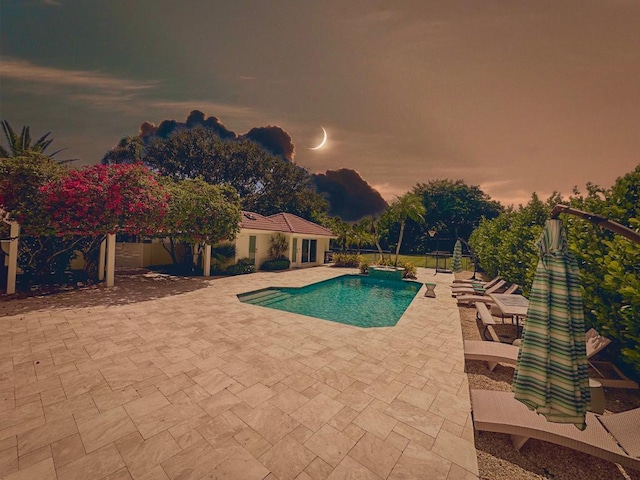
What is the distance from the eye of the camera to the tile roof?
19.4 metres

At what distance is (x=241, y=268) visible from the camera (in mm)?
17641

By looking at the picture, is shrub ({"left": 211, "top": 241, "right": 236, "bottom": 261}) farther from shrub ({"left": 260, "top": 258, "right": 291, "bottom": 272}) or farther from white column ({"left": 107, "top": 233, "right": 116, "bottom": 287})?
white column ({"left": 107, "top": 233, "right": 116, "bottom": 287})

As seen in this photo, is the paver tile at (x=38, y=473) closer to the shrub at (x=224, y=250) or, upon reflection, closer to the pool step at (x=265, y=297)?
the pool step at (x=265, y=297)

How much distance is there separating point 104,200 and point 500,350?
13659mm

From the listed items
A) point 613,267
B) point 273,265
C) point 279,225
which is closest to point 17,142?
point 279,225

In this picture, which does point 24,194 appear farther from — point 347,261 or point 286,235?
point 347,261

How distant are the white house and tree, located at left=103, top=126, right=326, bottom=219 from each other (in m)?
14.7

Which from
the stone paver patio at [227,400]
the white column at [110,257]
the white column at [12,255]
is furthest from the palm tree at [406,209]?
the white column at [12,255]

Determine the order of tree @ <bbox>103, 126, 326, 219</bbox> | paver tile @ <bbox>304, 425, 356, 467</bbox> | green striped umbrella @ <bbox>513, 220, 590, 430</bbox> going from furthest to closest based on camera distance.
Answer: tree @ <bbox>103, 126, 326, 219</bbox>
paver tile @ <bbox>304, 425, 356, 467</bbox>
green striped umbrella @ <bbox>513, 220, 590, 430</bbox>

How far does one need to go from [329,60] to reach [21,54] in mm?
14039

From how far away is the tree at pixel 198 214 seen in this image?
42.8 ft

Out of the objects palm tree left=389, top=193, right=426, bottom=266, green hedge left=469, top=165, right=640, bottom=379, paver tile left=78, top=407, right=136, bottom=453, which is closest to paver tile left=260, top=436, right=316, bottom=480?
paver tile left=78, top=407, right=136, bottom=453

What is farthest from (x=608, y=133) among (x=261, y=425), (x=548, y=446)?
(x=261, y=425)

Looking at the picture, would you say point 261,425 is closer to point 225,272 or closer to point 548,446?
point 548,446
